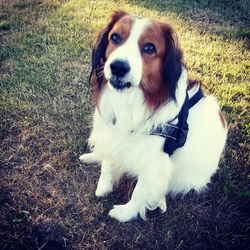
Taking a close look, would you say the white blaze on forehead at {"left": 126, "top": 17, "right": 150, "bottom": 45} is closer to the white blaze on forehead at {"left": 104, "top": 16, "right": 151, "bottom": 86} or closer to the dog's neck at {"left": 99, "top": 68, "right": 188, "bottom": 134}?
the white blaze on forehead at {"left": 104, "top": 16, "right": 151, "bottom": 86}

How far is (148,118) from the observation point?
289 centimetres

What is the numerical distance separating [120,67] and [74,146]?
170 centimetres

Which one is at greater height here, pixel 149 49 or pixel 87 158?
pixel 149 49

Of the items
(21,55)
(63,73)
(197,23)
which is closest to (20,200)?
(63,73)

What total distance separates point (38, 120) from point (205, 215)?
2256 mm

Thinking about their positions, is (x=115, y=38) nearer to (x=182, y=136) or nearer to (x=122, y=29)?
(x=122, y=29)

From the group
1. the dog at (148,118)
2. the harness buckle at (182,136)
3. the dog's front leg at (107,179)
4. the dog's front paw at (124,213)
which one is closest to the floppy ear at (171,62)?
the dog at (148,118)

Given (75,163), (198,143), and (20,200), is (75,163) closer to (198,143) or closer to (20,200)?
(20,200)

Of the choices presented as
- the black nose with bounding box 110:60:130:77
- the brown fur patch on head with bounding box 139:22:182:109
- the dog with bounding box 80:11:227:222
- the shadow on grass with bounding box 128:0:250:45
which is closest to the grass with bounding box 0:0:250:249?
the shadow on grass with bounding box 128:0:250:45

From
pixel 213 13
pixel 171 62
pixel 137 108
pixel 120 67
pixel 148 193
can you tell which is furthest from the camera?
pixel 213 13

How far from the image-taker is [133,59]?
2531 mm

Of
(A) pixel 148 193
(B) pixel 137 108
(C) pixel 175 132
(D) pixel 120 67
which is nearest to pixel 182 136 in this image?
(C) pixel 175 132

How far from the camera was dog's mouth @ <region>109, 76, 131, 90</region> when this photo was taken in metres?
2.59

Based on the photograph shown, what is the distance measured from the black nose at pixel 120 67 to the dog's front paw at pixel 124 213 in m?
1.35
